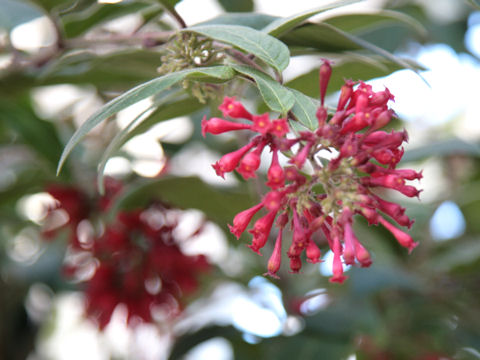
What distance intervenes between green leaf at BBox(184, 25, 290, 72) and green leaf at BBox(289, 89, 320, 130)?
5cm

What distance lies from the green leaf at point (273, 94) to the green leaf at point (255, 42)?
0.03 metres

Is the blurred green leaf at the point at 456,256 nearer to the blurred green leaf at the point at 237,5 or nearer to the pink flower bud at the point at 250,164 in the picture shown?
the blurred green leaf at the point at 237,5

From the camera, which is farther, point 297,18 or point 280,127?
point 297,18

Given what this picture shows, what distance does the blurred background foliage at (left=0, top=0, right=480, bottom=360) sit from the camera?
127 centimetres

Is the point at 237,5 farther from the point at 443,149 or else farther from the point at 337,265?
the point at 337,265

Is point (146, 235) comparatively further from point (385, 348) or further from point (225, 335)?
point (385, 348)

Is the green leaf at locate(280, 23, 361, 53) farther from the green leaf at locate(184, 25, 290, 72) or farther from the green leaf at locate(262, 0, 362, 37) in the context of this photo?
the green leaf at locate(184, 25, 290, 72)

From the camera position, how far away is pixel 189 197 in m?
1.55

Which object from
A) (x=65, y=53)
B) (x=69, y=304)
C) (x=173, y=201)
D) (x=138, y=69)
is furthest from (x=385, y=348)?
(x=69, y=304)

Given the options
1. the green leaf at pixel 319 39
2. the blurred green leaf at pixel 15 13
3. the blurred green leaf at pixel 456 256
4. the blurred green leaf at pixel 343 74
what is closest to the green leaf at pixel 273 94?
the green leaf at pixel 319 39

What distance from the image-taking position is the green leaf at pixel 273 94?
0.73 m

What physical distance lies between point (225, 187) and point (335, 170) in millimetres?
869

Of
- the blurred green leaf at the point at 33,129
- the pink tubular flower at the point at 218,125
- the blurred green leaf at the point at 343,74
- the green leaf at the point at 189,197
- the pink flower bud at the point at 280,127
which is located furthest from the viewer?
the blurred green leaf at the point at 33,129

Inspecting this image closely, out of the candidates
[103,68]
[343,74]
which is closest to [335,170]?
[343,74]
